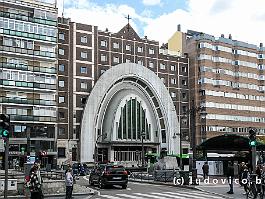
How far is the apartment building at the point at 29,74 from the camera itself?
6556cm

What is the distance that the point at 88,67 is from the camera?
77.8 metres

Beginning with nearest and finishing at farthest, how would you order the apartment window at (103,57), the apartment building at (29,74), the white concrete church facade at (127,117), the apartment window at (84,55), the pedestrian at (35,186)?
the pedestrian at (35,186), the apartment building at (29,74), the white concrete church facade at (127,117), the apartment window at (84,55), the apartment window at (103,57)

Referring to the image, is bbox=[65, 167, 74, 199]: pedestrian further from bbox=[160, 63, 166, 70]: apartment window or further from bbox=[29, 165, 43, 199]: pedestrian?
bbox=[160, 63, 166, 70]: apartment window

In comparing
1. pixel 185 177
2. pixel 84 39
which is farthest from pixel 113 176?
pixel 84 39

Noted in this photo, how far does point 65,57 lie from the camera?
75.2 metres

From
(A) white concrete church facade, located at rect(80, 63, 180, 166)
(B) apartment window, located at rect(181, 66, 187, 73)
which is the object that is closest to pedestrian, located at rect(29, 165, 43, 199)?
(A) white concrete church facade, located at rect(80, 63, 180, 166)

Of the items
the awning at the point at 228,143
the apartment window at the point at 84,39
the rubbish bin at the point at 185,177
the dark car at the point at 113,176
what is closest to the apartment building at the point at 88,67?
the apartment window at the point at 84,39

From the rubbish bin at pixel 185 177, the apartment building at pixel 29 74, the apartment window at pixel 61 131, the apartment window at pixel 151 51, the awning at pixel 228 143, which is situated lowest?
the rubbish bin at pixel 185 177

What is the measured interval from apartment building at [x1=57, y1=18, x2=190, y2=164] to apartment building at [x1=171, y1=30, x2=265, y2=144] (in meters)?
7.70

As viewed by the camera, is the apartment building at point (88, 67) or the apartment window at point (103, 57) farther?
the apartment window at point (103, 57)

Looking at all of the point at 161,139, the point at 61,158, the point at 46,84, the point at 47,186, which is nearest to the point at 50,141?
the point at 61,158

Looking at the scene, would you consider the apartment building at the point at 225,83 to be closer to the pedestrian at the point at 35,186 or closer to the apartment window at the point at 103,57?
the apartment window at the point at 103,57

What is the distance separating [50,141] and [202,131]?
1316 inches

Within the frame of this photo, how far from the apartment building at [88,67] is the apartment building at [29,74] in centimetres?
339
